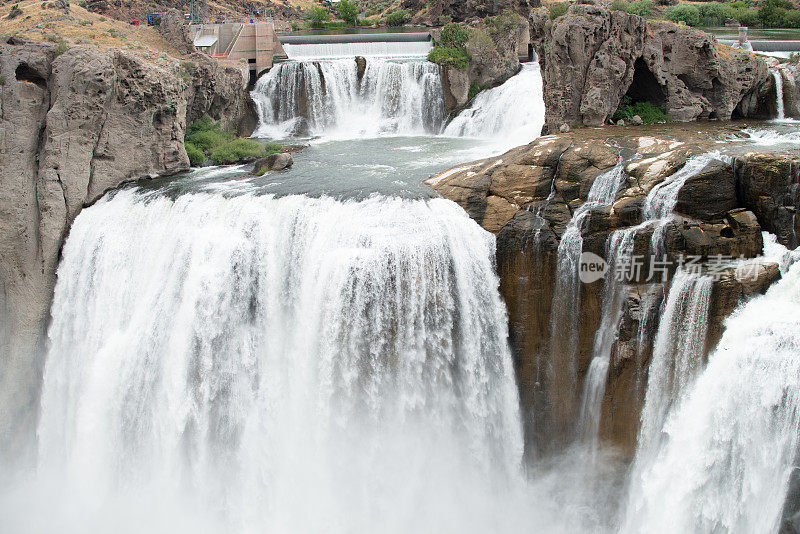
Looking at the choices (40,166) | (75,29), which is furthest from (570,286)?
(75,29)

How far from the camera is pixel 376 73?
86.4 ft

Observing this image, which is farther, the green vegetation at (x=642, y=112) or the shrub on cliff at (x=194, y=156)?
the shrub on cliff at (x=194, y=156)

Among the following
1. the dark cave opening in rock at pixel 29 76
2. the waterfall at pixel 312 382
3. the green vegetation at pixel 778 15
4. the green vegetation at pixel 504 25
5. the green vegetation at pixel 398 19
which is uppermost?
the green vegetation at pixel 398 19

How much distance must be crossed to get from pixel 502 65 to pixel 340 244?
1742 centimetres

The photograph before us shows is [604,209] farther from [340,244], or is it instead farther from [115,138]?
[115,138]

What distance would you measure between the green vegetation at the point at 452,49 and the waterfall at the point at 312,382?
14.2m

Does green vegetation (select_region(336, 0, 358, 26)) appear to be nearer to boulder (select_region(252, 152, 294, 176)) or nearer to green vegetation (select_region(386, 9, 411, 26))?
green vegetation (select_region(386, 9, 411, 26))

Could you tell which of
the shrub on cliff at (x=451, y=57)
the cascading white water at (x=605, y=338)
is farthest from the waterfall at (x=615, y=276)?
the shrub on cliff at (x=451, y=57)

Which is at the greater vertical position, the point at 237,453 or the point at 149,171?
the point at 149,171

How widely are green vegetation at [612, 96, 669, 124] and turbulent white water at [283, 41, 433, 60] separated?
12.7 meters

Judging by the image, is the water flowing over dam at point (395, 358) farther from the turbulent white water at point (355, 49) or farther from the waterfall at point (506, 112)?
the turbulent white water at point (355, 49)

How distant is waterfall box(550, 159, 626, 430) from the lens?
1234 centimetres

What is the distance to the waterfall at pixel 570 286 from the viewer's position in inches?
486

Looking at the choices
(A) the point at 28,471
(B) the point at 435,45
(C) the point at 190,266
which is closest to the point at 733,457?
(C) the point at 190,266
